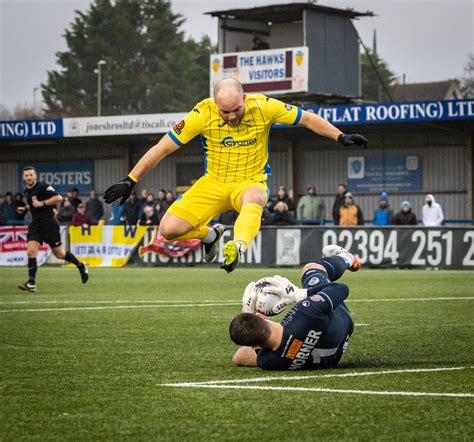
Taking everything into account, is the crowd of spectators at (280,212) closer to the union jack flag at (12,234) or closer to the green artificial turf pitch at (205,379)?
the union jack flag at (12,234)

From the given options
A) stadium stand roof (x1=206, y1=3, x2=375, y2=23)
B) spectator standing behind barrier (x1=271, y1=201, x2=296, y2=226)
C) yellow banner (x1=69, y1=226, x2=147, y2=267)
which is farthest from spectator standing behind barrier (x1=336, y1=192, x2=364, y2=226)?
stadium stand roof (x1=206, y1=3, x2=375, y2=23)

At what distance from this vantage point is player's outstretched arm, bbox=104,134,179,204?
1031cm

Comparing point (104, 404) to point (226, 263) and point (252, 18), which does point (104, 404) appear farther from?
point (252, 18)

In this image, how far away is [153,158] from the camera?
10680mm

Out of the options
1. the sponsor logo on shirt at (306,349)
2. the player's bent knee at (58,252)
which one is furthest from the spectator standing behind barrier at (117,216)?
the sponsor logo on shirt at (306,349)

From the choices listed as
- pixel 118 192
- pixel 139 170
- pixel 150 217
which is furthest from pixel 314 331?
pixel 150 217

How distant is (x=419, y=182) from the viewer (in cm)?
3628

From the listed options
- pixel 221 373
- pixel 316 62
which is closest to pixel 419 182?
pixel 316 62

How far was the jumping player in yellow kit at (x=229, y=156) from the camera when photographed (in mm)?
10414

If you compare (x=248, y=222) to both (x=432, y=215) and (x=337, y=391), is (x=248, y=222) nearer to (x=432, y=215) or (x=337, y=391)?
(x=337, y=391)

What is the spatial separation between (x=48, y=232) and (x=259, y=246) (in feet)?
33.5

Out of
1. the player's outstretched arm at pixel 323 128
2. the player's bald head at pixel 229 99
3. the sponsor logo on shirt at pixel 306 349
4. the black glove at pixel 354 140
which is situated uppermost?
the player's bald head at pixel 229 99

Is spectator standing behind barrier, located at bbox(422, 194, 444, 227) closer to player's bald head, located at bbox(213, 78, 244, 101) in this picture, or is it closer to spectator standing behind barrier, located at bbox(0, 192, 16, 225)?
spectator standing behind barrier, located at bbox(0, 192, 16, 225)

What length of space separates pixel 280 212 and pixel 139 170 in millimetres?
18496
